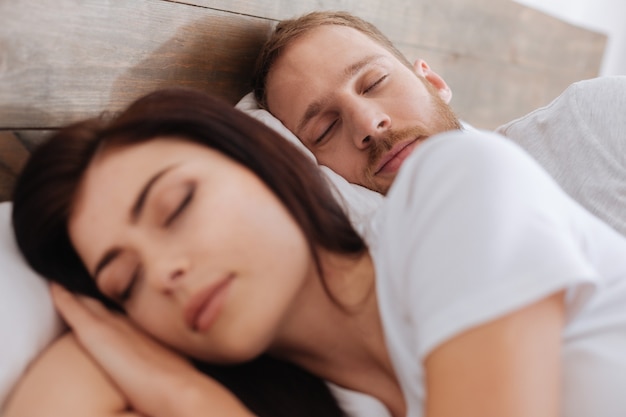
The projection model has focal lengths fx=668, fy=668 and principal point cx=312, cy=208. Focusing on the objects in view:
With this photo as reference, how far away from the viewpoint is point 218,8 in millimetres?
1289

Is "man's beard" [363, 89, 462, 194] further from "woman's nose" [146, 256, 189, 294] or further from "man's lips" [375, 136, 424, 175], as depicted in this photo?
"woman's nose" [146, 256, 189, 294]

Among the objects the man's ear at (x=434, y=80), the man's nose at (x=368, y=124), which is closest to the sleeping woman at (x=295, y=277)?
the man's nose at (x=368, y=124)

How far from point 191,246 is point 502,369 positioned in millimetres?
352

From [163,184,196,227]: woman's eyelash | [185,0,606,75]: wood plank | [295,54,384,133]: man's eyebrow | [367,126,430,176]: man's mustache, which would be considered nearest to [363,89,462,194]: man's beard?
[367,126,430,176]: man's mustache

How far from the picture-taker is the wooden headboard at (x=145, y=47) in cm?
98

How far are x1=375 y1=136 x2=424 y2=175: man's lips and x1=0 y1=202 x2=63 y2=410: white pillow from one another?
25.4 inches

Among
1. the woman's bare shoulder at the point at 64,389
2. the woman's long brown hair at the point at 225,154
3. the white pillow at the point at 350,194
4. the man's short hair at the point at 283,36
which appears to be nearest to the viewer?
the woman's bare shoulder at the point at 64,389

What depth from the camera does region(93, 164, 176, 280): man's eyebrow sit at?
777 millimetres

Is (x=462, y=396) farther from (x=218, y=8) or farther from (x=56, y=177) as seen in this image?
(x=218, y=8)

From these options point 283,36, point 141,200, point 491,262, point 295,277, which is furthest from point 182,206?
point 283,36

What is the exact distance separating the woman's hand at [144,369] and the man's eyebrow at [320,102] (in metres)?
0.63

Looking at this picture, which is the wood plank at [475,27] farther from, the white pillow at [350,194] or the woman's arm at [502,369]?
the woman's arm at [502,369]

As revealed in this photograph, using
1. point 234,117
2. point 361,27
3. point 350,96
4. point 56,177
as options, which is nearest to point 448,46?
point 361,27

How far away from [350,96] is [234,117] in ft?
1.52
